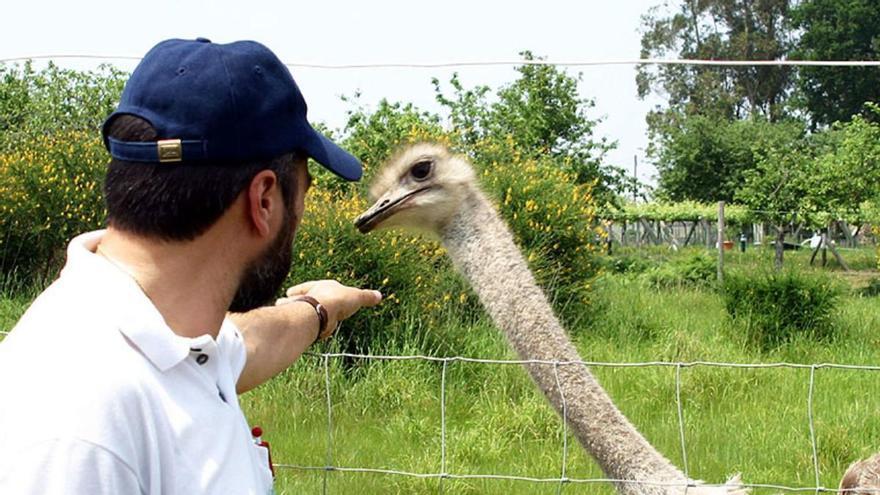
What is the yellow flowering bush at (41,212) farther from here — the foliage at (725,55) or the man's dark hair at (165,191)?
the foliage at (725,55)

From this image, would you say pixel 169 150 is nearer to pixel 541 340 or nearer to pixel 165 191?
pixel 165 191

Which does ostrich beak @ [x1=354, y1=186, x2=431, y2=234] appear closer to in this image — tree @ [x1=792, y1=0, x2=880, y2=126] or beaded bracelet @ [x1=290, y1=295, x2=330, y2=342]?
beaded bracelet @ [x1=290, y1=295, x2=330, y2=342]

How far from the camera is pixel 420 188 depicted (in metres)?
3.40

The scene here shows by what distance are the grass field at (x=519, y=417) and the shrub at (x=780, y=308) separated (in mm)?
537

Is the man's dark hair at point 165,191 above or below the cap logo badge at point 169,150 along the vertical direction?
below

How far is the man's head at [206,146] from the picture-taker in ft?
3.89

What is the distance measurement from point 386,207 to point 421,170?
0.17m

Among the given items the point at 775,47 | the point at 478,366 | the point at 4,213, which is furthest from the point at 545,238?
the point at 775,47

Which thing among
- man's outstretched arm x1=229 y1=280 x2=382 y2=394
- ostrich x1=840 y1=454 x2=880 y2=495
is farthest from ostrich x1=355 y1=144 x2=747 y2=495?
man's outstretched arm x1=229 y1=280 x2=382 y2=394

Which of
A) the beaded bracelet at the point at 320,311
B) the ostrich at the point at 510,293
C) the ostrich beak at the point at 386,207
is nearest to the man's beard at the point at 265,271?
the beaded bracelet at the point at 320,311

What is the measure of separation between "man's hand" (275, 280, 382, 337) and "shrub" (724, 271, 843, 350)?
21.4ft

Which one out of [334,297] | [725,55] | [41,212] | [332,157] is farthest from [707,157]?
[332,157]

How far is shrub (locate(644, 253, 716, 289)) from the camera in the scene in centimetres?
1381

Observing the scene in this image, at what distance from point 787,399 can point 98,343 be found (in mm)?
5875
